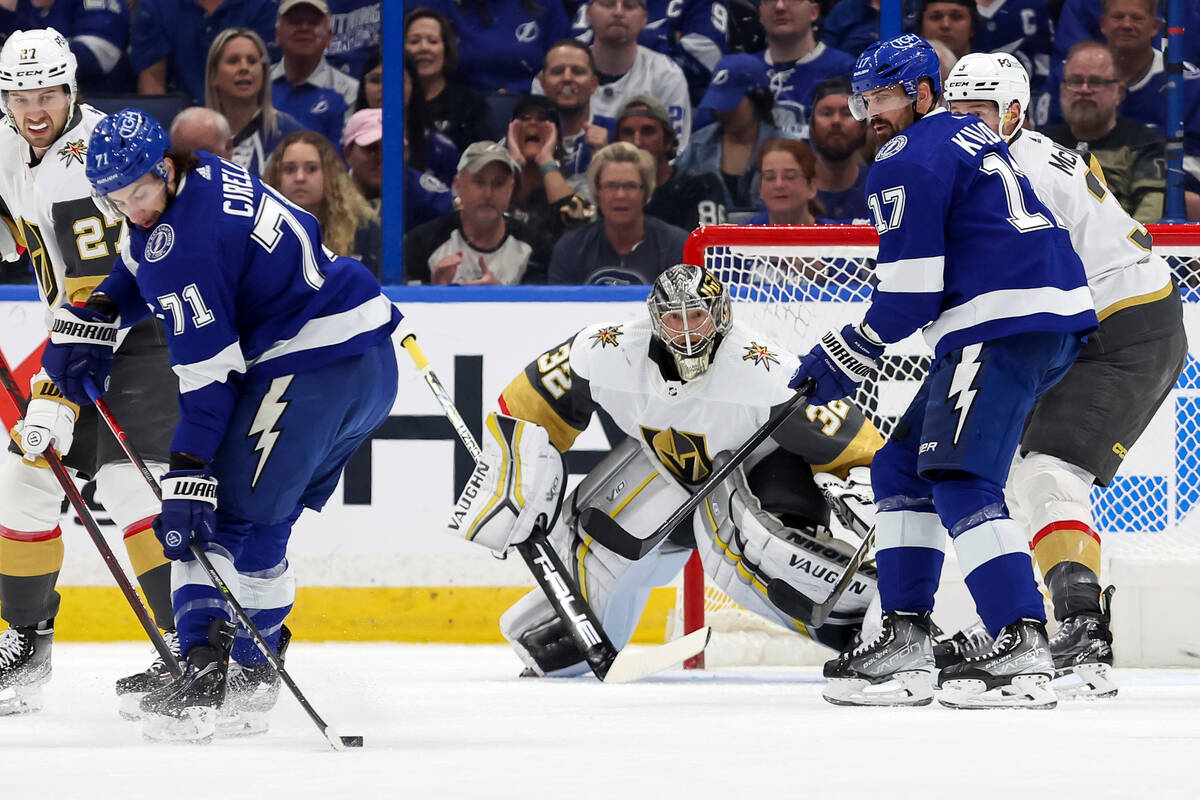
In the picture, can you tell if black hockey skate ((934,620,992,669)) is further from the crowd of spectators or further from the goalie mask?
the crowd of spectators

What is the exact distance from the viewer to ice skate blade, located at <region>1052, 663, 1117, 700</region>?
3.19 metres

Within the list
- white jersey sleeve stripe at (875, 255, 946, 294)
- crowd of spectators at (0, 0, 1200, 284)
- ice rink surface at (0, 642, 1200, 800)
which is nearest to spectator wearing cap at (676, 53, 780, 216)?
crowd of spectators at (0, 0, 1200, 284)

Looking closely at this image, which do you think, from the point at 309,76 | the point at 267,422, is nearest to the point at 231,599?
the point at 267,422

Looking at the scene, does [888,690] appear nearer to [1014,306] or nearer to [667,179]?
[1014,306]

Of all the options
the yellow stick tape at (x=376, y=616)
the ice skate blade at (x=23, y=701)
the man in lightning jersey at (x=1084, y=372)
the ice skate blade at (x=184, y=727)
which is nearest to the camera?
the ice skate blade at (x=184, y=727)

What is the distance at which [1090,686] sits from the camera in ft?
10.5

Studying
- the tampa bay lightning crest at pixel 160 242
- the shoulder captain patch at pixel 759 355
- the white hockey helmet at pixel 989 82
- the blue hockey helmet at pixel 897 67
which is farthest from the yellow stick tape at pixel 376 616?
the tampa bay lightning crest at pixel 160 242

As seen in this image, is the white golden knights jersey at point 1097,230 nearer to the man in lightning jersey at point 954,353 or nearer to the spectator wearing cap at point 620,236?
the man in lightning jersey at point 954,353

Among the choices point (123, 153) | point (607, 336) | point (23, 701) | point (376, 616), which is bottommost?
point (376, 616)

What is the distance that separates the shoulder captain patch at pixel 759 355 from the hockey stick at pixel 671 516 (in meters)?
0.12

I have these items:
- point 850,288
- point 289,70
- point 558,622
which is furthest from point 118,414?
point 289,70

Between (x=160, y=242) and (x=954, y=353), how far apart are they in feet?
4.43

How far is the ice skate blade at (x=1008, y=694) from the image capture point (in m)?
2.88

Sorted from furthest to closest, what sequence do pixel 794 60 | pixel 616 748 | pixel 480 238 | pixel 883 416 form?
pixel 794 60
pixel 480 238
pixel 883 416
pixel 616 748
